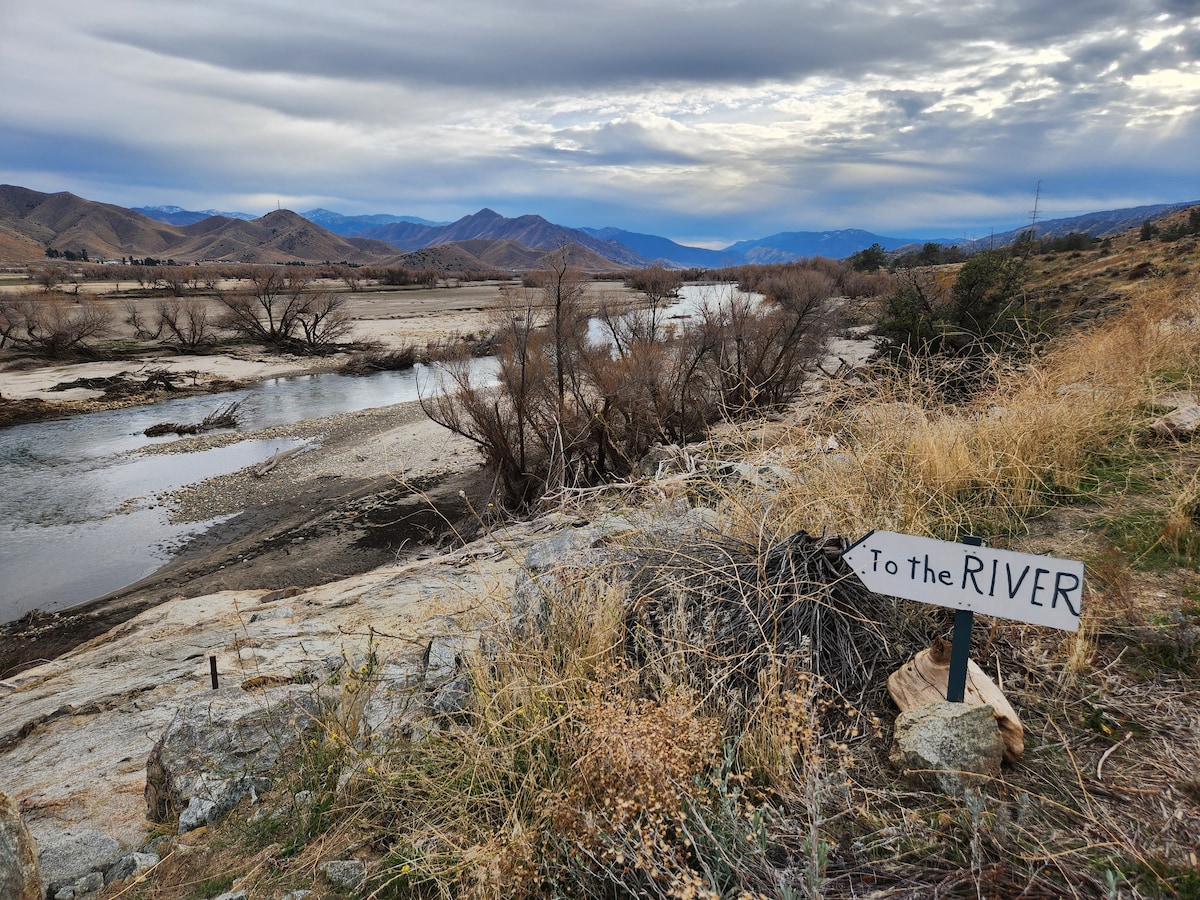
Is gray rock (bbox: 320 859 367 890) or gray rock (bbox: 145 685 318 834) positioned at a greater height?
gray rock (bbox: 320 859 367 890)

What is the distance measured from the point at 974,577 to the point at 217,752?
3.66m

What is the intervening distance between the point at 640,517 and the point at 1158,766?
2807 millimetres

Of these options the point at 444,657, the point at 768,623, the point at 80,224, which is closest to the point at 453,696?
the point at 444,657

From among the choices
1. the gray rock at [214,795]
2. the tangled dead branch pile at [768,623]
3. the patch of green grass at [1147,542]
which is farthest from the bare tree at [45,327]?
the patch of green grass at [1147,542]

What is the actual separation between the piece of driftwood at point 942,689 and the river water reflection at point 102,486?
13047 mm

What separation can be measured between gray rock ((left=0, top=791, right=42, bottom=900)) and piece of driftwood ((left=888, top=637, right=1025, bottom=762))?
3309 millimetres

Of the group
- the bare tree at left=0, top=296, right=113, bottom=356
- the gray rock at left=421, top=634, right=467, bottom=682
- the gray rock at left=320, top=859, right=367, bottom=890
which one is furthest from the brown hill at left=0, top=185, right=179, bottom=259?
the gray rock at left=320, top=859, right=367, bottom=890

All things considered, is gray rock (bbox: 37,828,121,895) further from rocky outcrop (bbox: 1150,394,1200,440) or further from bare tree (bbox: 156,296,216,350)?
bare tree (bbox: 156,296,216,350)

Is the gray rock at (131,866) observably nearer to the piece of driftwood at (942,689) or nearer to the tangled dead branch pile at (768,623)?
the tangled dead branch pile at (768,623)

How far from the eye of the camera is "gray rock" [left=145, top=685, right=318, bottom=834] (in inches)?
116

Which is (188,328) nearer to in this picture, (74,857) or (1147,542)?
(74,857)

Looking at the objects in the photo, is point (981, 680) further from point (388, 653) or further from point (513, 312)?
point (513, 312)

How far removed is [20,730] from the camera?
4.68 m

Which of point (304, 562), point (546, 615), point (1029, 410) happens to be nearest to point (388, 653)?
point (546, 615)
